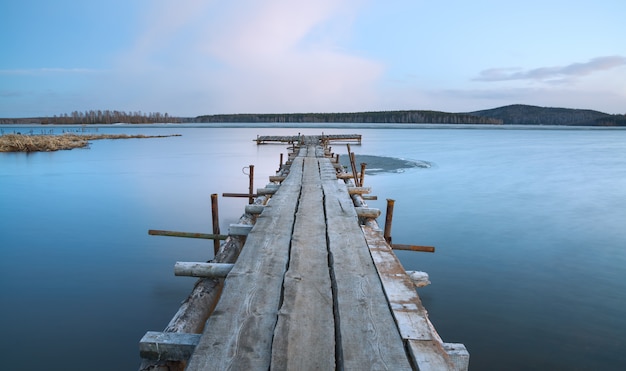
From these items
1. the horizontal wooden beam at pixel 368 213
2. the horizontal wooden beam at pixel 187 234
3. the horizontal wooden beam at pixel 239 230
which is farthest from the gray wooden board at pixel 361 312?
the horizontal wooden beam at pixel 187 234

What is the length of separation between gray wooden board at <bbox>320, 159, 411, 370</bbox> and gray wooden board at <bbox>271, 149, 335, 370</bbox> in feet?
0.28

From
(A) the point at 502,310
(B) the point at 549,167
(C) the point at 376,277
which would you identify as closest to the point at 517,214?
(A) the point at 502,310

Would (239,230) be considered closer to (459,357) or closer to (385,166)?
(459,357)

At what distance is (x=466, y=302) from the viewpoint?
683cm

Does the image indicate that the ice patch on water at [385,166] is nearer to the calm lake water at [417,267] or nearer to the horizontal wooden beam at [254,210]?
the calm lake water at [417,267]

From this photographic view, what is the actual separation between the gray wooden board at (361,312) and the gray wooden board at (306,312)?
0.09 m

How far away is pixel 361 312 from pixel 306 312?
37 centimetres

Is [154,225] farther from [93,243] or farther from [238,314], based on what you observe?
[238,314]

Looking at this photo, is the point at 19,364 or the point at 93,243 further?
the point at 93,243

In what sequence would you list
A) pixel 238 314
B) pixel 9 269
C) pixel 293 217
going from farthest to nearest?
pixel 9 269, pixel 293 217, pixel 238 314

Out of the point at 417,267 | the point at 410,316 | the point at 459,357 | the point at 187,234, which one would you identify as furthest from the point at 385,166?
the point at 459,357

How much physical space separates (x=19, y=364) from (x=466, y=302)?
7.09 m

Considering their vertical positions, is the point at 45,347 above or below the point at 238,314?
below

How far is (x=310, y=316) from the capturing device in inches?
94.7
